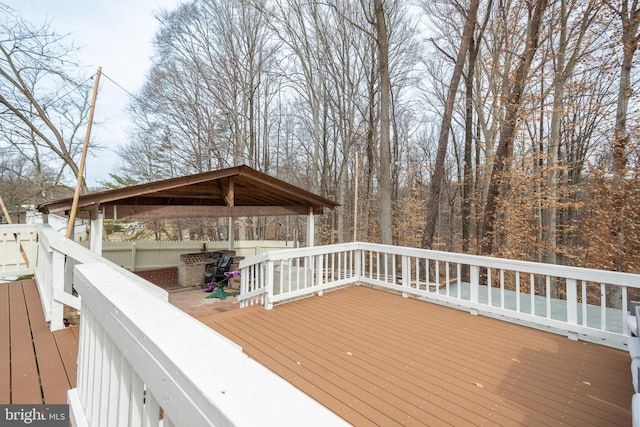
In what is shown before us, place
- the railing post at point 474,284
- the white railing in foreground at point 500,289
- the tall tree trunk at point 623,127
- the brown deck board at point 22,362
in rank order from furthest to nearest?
the tall tree trunk at point 623,127 → the railing post at point 474,284 → the white railing in foreground at point 500,289 → the brown deck board at point 22,362

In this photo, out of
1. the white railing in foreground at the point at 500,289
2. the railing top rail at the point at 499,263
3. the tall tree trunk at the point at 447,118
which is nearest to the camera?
the railing top rail at the point at 499,263

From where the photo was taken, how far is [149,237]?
641 inches

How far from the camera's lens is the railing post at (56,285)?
9.36 feet

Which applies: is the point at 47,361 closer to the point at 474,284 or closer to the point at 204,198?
the point at 474,284

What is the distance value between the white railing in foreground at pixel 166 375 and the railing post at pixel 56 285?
204 cm

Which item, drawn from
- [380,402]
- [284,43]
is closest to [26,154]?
[284,43]

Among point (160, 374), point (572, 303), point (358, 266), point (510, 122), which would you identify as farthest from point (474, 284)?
point (510, 122)

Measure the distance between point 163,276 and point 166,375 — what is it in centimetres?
1064

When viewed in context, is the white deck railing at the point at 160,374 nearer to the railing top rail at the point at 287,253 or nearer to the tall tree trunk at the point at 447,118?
the railing top rail at the point at 287,253

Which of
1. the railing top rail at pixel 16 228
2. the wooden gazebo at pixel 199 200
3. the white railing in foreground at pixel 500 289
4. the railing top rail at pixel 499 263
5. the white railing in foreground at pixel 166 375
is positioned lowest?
the white railing in foreground at pixel 500 289

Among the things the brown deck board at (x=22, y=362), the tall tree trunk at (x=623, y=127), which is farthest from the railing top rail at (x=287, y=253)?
the tall tree trunk at (x=623, y=127)

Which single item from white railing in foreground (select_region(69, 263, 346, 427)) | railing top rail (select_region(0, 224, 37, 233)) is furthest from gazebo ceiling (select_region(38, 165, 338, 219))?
white railing in foreground (select_region(69, 263, 346, 427))

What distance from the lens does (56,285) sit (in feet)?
9.41

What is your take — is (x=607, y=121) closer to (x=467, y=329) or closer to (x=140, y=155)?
(x=467, y=329)
